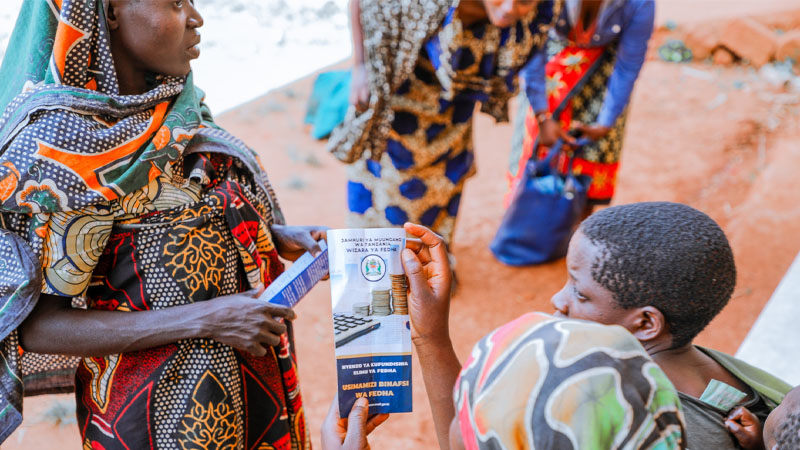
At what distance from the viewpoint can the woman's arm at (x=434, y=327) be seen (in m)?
1.41

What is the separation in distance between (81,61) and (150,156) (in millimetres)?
261

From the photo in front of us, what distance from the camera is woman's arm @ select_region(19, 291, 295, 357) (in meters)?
1.63

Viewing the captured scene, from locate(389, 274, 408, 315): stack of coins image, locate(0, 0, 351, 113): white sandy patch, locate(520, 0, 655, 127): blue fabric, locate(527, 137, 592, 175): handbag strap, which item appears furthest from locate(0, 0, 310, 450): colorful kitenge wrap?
locate(0, 0, 351, 113): white sandy patch

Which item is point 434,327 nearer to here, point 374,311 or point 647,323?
point 374,311

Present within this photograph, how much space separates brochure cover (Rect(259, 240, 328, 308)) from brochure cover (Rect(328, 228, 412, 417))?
1.27 ft

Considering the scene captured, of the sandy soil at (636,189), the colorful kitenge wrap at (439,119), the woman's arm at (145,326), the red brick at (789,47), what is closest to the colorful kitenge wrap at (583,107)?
the colorful kitenge wrap at (439,119)

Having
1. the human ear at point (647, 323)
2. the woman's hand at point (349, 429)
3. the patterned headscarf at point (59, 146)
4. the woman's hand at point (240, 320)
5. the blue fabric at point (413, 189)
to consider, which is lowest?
the blue fabric at point (413, 189)

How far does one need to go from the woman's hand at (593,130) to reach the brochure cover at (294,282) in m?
2.94

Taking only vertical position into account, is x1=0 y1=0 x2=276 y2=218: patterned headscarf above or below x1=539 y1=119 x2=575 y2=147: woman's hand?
above

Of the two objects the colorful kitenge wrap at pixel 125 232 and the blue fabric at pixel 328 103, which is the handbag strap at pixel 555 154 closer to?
the colorful kitenge wrap at pixel 125 232

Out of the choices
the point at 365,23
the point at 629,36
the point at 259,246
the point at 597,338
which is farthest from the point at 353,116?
the point at 597,338

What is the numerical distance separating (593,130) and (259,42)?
757 centimetres

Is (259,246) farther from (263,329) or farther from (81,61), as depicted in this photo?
(81,61)

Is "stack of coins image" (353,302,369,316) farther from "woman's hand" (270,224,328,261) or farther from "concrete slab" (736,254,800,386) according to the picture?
"concrete slab" (736,254,800,386)
